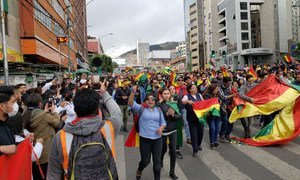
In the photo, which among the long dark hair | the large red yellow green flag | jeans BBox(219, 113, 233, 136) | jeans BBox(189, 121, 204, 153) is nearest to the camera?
the long dark hair

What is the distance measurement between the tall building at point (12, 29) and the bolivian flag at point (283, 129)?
1642cm

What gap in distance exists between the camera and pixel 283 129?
9391 mm

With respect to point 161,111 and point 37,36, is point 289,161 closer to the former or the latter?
point 161,111

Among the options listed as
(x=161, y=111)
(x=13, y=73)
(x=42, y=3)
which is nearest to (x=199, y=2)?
(x=42, y=3)

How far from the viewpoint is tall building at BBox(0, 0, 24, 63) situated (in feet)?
73.2

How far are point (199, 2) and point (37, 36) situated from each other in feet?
399

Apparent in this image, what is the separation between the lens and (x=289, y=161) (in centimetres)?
789

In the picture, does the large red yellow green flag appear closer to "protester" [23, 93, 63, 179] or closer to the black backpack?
"protester" [23, 93, 63, 179]

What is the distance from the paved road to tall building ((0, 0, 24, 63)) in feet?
50.4

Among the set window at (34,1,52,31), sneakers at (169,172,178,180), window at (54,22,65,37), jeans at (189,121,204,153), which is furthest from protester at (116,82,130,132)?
window at (54,22,65,37)

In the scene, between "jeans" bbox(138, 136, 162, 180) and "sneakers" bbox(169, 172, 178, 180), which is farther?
"sneakers" bbox(169, 172, 178, 180)

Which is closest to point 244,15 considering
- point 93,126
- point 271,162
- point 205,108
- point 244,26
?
point 244,26

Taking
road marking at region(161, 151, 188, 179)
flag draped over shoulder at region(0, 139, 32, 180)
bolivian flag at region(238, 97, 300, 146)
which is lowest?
road marking at region(161, 151, 188, 179)

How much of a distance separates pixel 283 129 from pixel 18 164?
7320 mm
